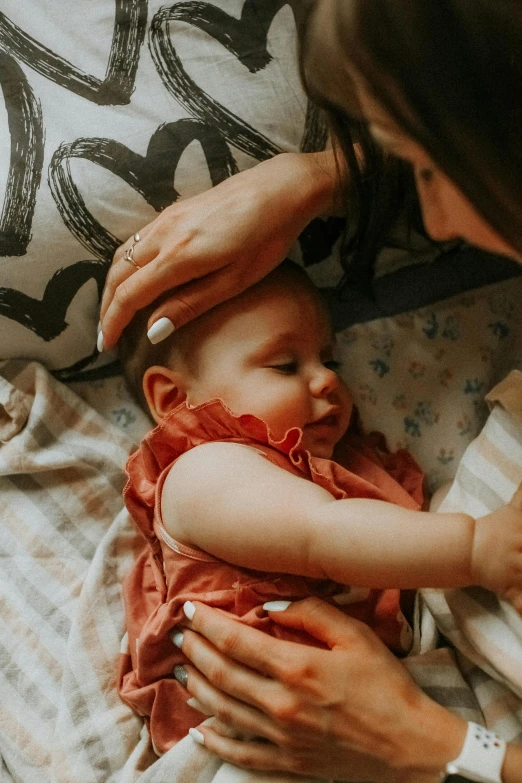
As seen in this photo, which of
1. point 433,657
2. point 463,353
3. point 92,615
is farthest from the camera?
point 463,353

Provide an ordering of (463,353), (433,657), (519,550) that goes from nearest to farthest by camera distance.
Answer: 1. (519,550)
2. (433,657)
3. (463,353)

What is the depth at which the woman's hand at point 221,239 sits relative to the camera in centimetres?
94

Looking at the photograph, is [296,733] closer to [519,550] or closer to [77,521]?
[519,550]

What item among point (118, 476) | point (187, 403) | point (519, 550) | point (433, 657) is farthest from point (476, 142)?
point (118, 476)

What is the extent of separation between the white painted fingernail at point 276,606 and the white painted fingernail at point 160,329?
0.37 metres

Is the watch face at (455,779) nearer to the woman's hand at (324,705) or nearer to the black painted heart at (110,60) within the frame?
the woman's hand at (324,705)

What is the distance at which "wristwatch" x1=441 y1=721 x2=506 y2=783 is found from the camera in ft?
2.43

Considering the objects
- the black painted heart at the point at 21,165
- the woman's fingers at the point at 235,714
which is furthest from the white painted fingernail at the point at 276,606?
the black painted heart at the point at 21,165

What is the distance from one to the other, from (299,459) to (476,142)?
1.54 ft

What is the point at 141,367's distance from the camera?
107 cm

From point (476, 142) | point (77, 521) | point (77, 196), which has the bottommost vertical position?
point (77, 521)

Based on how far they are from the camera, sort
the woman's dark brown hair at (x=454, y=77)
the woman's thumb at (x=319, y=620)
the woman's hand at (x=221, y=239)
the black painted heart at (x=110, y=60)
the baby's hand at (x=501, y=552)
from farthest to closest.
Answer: the black painted heart at (x=110, y=60) → the woman's hand at (x=221, y=239) → the woman's thumb at (x=319, y=620) → the baby's hand at (x=501, y=552) → the woman's dark brown hair at (x=454, y=77)

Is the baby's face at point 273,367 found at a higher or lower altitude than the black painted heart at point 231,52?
lower

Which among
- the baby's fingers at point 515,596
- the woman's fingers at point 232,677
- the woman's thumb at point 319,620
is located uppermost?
the baby's fingers at point 515,596
